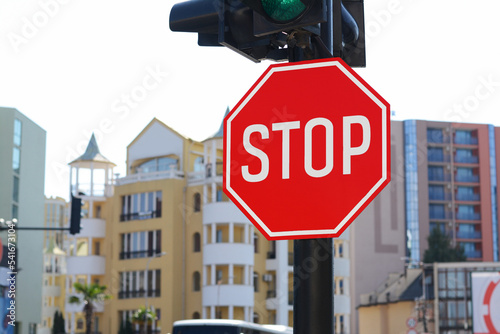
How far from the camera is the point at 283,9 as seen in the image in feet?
10.8

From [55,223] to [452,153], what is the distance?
89.3 m

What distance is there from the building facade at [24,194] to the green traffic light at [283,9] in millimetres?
65079

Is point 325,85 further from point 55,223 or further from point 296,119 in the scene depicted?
point 55,223

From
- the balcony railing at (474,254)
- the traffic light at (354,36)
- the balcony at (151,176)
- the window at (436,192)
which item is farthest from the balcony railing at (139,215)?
the traffic light at (354,36)

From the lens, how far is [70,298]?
62906 millimetres

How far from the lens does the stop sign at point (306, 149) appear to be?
123 inches

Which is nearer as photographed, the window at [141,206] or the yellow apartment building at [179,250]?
the yellow apartment building at [179,250]

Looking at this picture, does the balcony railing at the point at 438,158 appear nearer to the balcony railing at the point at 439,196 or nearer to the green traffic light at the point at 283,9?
the balcony railing at the point at 439,196

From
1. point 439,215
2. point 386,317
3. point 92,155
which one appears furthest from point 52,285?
point 386,317

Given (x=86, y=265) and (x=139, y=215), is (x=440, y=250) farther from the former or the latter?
(x=86, y=265)

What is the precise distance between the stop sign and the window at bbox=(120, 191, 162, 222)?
204ft

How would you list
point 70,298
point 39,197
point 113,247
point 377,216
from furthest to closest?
point 377,216 → point 39,197 → point 113,247 → point 70,298

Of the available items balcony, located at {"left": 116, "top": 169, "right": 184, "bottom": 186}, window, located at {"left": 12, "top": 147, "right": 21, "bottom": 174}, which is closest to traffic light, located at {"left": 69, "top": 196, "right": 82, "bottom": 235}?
balcony, located at {"left": 116, "top": 169, "right": 184, "bottom": 186}

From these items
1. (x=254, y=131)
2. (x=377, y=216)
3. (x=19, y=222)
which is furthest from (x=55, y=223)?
(x=254, y=131)
